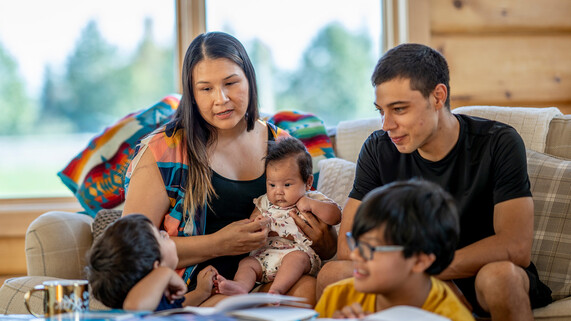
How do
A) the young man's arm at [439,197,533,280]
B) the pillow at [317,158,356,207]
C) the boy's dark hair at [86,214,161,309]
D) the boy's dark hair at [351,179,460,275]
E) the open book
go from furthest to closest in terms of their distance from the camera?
the pillow at [317,158,356,207]
the young man's arm at [439,197,533,280]
the boy's dark hair at [86,214,161,309]
the boy's dark hair at [351,179,460,275]
the open book

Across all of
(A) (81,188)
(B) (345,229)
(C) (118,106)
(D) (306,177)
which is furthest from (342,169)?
(C) (118,106)

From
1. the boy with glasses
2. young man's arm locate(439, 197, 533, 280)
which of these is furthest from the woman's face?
young man's arm locate(439, 197, 533, 280)

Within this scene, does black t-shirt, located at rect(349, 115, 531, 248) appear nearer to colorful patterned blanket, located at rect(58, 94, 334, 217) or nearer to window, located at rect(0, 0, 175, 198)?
colorful patterned blanket, located at rect(58, 94, 334, 217)

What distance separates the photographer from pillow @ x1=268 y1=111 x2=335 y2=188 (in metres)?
2.66

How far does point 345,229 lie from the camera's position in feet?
6.40

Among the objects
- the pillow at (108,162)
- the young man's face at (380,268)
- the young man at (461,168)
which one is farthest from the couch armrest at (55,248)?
the young man's face at (380,268)

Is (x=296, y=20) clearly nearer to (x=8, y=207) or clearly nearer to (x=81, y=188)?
(x=81, y=188)

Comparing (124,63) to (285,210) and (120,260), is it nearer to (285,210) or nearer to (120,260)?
(285,210)

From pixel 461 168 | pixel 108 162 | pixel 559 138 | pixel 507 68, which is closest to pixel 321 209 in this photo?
pixel 461 168

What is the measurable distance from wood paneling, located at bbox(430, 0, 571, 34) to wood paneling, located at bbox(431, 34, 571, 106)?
50mm

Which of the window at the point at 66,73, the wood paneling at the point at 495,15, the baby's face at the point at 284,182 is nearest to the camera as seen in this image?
the baby's face at the point at 284,182

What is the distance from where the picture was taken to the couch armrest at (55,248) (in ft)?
7.74

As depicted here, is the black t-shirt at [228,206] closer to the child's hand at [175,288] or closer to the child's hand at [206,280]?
the child's hand at [206,280]

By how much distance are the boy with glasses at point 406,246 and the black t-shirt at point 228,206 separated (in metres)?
0.77
